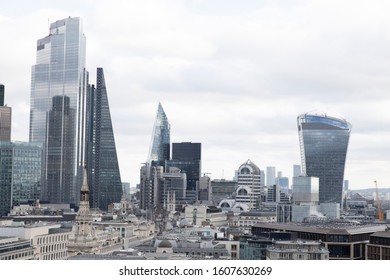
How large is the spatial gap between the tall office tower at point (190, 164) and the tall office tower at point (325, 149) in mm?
38227

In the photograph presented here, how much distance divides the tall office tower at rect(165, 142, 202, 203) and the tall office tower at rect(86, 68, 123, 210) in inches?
576

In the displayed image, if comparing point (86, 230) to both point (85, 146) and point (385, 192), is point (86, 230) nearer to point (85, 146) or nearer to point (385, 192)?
point (385, 192)

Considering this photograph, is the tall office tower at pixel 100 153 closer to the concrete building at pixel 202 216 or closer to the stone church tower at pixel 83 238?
the concrete building at pixel 202 216

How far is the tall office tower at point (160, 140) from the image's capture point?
→ 156m

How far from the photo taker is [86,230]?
50.1m

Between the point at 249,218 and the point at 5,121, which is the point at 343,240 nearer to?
the point at 249,218

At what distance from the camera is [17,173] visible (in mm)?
101625

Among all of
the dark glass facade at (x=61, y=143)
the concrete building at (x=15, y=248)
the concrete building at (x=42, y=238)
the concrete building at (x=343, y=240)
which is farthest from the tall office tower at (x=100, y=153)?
the concrete building at (x=343, y=240)

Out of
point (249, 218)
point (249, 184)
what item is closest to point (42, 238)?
point (249, 218)

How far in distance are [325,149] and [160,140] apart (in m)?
57.6

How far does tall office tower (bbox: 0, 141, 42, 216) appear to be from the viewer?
100375mm

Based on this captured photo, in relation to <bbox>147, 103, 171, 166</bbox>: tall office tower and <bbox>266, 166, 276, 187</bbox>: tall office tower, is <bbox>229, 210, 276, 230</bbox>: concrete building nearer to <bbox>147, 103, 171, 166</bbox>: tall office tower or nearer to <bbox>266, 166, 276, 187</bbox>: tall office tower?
<bbox>266, 166, 276, 187</bbox>: tall office tower

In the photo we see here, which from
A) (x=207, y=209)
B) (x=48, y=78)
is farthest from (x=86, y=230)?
(x=48, y=78)

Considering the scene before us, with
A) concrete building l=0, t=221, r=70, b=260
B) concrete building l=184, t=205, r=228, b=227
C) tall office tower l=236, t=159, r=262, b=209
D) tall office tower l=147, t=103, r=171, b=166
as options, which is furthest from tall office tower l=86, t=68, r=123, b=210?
concrete building l=0, t=221, r=70, b=260
